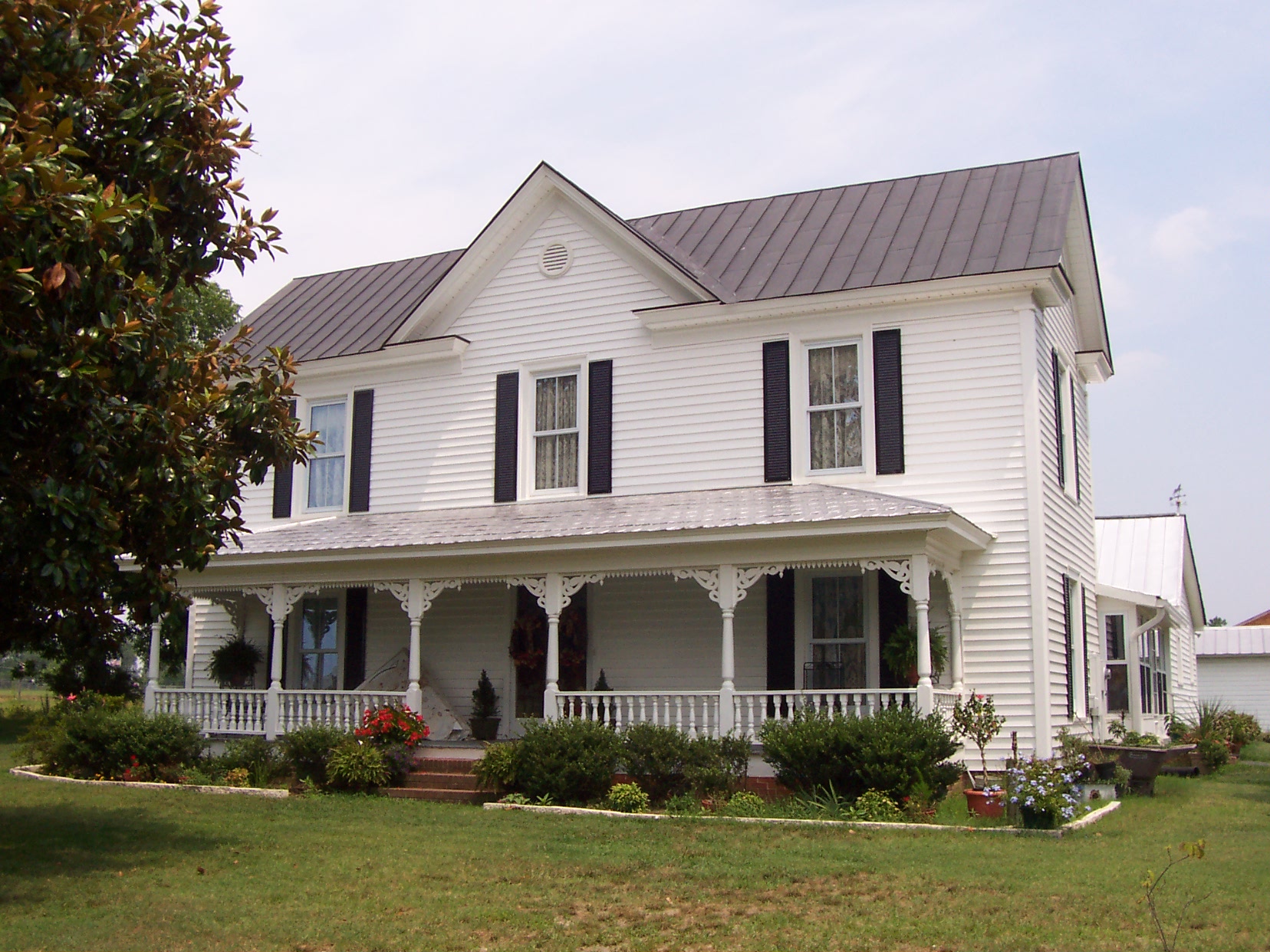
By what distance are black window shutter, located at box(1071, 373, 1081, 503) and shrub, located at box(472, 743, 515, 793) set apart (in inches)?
361

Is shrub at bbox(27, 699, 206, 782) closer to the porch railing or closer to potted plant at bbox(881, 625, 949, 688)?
the porch railing

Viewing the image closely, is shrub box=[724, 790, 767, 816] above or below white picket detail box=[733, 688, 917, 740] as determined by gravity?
below

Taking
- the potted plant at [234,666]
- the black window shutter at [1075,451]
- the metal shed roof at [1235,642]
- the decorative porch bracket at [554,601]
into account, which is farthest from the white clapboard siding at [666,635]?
the metal shed roof at [1235,642]

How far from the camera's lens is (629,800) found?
13594mm

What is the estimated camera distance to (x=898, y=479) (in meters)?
16.0

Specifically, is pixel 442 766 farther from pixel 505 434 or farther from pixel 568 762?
pixel 505 434

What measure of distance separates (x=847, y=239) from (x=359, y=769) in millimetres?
9615

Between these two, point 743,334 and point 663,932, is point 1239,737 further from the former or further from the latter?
point 663,932

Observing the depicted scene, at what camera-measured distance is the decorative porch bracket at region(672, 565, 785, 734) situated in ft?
47.9

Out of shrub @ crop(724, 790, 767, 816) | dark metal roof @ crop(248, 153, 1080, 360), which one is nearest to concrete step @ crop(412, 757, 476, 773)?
shrub @ crop(724, 790, 767, 816)

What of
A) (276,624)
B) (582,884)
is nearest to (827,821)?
(582,884)

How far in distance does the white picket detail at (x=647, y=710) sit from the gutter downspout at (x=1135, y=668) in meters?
8.17

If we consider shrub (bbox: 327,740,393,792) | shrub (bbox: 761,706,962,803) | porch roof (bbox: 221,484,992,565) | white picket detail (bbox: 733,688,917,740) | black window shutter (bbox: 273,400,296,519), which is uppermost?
black window shutter (bbox: 273,400,296,519)

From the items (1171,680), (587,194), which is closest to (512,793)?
(587,194)
